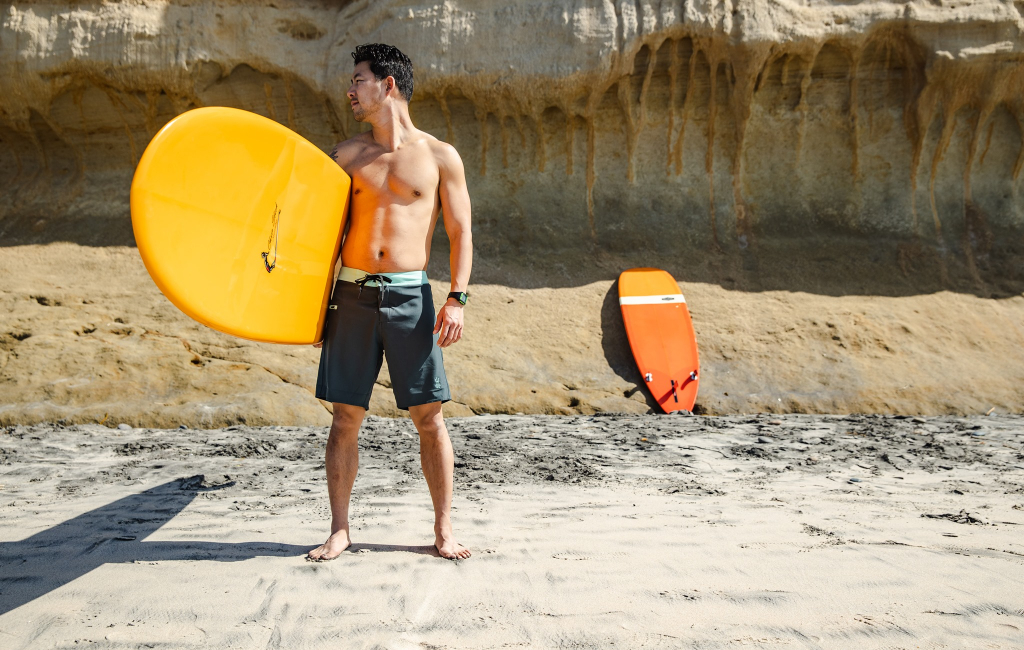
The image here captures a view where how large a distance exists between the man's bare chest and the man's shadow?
117 centimetres

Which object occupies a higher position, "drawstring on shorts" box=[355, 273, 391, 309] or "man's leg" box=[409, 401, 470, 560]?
"drawstring on shorts" box=[355, 273, 391, 309]

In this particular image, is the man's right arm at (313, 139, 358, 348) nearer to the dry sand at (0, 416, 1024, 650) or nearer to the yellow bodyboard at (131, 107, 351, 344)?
the yellow bodyboard at (131, 107, 351, 344)

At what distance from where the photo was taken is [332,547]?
2.14 meters

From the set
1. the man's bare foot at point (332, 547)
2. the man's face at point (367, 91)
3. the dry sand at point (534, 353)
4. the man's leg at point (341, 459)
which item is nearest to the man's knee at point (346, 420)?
the man's leg at point (341, 459)

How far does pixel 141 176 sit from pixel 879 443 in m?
4.23

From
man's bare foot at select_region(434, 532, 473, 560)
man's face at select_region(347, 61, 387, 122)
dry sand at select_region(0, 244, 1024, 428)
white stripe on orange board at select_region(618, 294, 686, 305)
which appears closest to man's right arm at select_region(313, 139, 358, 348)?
man's face at select_region(347, 61, 387, 122)

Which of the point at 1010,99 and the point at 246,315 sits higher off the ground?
the point at 1010,99

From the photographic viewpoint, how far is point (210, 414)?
4961 mm

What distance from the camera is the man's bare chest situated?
7.55 feet

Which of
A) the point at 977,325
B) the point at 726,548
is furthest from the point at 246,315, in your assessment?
the point at 977,325

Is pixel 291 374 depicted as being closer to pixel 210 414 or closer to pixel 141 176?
pixel 210 414

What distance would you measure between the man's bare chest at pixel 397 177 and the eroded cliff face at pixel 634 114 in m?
4.97

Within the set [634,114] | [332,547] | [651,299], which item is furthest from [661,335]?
[332,547]

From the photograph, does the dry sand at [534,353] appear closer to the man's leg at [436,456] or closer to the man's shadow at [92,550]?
the man's shadow at [92,550]
